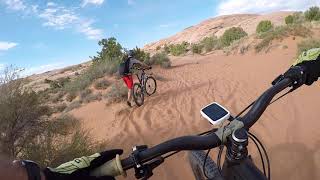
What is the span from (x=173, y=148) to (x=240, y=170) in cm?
38

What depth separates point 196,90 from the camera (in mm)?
13797

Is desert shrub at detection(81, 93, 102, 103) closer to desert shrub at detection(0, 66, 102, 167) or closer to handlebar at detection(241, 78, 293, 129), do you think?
desert shrub at detection(0, 66, 102, 167)

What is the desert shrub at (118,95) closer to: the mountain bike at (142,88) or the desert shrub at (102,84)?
the mountain bike at (142,88)

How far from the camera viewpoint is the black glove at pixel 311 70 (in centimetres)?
233

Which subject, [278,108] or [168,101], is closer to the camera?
[278,108]

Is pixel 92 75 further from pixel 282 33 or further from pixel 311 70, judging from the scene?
pixel 311 70

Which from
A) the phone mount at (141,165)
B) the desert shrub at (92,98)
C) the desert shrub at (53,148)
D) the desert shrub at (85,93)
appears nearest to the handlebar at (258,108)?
the phone mount at (141,165)

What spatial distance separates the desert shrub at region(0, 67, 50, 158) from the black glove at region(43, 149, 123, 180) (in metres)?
5.35

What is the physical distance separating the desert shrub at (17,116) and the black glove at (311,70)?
5.55m

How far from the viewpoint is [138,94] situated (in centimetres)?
1217

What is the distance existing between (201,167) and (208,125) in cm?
595

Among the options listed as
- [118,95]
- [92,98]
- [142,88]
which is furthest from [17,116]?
[92,98]

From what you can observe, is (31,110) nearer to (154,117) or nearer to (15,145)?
(15,145)

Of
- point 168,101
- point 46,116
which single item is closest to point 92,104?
point 168,101
